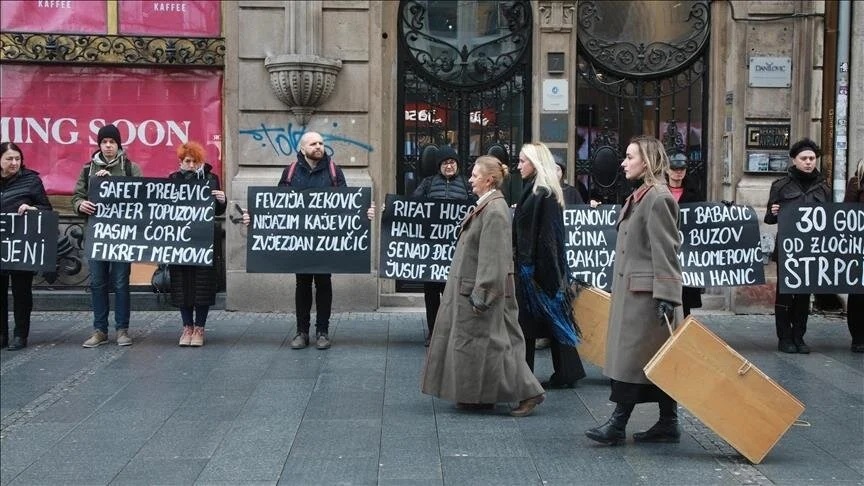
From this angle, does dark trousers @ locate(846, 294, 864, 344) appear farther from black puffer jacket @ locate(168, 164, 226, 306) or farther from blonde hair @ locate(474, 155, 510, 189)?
black puffer jacket @ locate(168, 164, 226, 306)

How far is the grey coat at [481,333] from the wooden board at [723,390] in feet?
4.30

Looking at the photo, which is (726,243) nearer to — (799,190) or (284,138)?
(799,190)

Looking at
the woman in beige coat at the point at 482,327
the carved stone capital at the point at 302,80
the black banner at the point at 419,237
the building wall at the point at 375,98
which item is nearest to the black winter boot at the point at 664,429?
the woman in beige coat at the point at 482,327

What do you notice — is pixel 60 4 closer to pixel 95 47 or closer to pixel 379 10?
pixel 95 47

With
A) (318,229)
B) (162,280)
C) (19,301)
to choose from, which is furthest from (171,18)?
(19,301)

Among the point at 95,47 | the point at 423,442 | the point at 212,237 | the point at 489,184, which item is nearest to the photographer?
the point at 423,442

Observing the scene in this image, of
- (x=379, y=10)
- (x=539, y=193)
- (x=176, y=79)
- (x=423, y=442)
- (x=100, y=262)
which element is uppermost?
(x=379, y=10)

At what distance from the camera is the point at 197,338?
1002cm

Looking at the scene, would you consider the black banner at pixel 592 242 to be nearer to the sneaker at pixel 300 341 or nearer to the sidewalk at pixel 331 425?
the sidewalk at pixel 331 425

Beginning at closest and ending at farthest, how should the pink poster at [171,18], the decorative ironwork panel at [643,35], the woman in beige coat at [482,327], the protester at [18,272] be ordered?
1. the woman in beige coat at [482,327]
2. the protester at [18,272]
3. the pink poster at [171,18]
4. the decorative ironwork panel at [643,35]

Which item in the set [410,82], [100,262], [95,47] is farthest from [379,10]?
[100,262]

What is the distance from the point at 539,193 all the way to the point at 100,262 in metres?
4.35

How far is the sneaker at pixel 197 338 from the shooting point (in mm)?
10000

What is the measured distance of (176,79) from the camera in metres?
12.3
